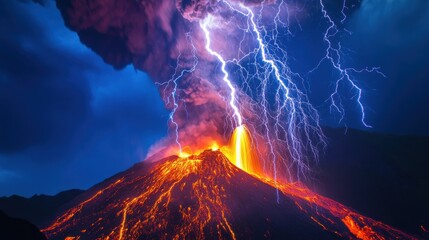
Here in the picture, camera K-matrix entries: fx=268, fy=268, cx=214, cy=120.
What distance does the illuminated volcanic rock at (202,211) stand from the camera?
61.9 ft

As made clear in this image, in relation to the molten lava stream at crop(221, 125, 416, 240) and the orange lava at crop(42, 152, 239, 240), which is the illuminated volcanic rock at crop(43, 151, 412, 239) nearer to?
the orange lava at crop(42, 152, 239, 240)

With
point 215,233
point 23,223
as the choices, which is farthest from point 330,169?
point 23,223

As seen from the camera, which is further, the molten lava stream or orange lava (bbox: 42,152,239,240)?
the molten lava stream

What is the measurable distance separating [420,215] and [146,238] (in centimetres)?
3073

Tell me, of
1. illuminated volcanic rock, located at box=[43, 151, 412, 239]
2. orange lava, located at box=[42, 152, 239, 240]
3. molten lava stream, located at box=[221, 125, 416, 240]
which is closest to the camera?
orange lava, located at box=[42, 152, 239, 240]

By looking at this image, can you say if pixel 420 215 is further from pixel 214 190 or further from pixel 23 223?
pixel 23 223

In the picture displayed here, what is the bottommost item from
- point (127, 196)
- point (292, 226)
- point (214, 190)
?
point (292, 226)

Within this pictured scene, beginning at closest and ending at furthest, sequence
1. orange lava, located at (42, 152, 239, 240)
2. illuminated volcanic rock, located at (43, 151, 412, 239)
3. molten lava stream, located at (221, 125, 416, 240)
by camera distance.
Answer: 1. orange lava, located at (42, 152, 239, 240)
2. illuminated volcanic rock, located at (43, 151, 412, 239)
3. molten lava stream, located at (221, 125, 416, 240)

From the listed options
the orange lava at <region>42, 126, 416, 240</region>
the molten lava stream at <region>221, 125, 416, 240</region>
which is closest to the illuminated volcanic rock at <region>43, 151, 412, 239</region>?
the orange lava at <region>42, 126, 416, 240</region>

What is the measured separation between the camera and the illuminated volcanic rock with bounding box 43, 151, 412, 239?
1886 centimetres

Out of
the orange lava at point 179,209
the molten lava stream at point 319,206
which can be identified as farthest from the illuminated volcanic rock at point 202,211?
the molten lava stream at point 319,206

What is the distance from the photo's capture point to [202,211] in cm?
2042

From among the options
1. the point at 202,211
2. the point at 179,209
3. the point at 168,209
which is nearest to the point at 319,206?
the point at 202,211

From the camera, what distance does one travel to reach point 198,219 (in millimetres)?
19516
